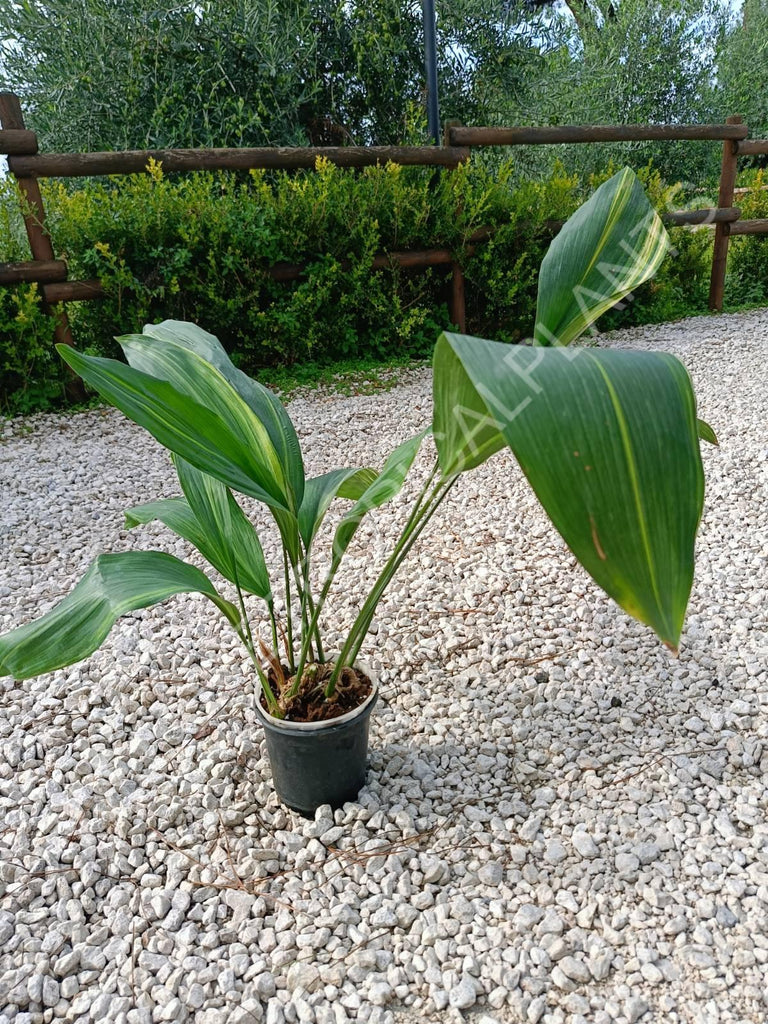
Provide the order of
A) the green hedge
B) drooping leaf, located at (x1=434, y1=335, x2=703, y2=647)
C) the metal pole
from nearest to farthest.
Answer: drooping leaf, located at (x1=434, y1=335, x2=703, y2=647)
the green hedge
the metal pole

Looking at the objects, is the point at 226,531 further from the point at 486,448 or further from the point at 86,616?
the point at 486,448

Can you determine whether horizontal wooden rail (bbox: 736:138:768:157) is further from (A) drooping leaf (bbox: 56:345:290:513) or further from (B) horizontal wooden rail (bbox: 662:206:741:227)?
(A) drooping leaf (bbox: 56:345:290:513)

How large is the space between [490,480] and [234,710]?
147cm

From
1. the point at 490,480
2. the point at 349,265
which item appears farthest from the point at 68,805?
the point at 349,265

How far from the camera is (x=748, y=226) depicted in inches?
196

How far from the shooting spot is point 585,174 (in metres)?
8.07

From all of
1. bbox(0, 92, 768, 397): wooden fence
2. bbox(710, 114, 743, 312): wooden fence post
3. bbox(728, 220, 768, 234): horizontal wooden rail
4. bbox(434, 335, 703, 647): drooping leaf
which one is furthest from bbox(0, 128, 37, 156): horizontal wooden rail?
bbox(728, 220, 768, 234): horizontal wooden rail

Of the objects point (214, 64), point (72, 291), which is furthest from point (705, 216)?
point (72, 291)

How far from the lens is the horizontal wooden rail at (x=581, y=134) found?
13.1 feet

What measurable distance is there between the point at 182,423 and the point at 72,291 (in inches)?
110

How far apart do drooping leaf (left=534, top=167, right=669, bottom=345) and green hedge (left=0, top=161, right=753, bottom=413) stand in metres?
2.77

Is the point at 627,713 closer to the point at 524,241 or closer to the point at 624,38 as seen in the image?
the point at 524,241

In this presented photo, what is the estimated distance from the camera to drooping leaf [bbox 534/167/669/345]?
37.0 inches

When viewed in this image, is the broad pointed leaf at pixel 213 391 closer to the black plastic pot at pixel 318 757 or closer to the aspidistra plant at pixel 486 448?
the aspidistra plant at pixel 486 448
